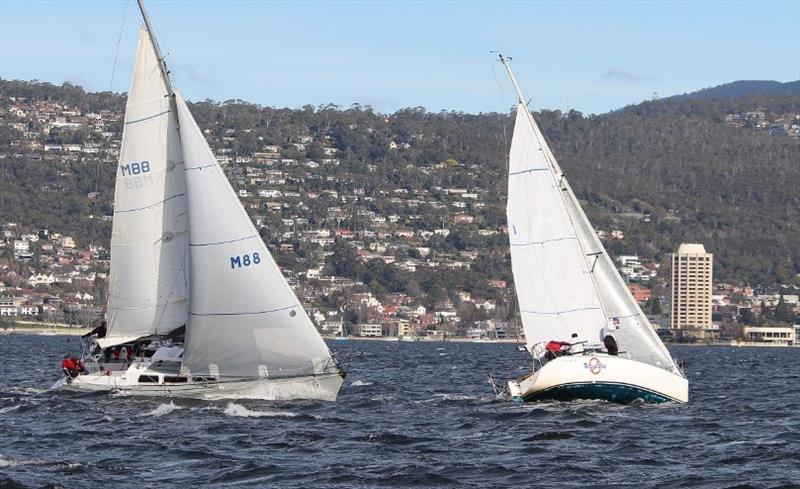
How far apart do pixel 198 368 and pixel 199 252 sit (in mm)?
2411

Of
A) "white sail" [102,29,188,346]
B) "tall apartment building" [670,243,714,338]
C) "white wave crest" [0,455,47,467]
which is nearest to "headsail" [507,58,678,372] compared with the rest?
"white sail" [102,29,188,346]

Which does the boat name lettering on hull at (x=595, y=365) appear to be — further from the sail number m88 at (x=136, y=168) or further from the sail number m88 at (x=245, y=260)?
the sail number m88 at (x=136, y=168)

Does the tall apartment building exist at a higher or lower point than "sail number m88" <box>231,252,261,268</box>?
higher

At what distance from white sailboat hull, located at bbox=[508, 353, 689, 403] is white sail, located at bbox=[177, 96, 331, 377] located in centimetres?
454

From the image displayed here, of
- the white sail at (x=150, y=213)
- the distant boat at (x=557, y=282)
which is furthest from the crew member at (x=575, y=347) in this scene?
the white sail at (x=150, y=213)

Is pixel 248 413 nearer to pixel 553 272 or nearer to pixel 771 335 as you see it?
pixel 553 272

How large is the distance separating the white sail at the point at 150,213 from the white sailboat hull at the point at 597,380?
313 inches

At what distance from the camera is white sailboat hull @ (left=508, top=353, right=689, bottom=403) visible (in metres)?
34.8

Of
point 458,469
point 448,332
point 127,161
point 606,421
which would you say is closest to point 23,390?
point 127,161

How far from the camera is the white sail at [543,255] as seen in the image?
3681 cm

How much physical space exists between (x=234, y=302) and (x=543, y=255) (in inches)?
265

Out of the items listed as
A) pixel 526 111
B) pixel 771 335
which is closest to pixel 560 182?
pixel 526 111

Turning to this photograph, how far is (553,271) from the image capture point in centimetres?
3712

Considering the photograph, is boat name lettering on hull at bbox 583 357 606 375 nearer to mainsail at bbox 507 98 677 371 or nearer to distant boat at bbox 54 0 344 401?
mainsail at bbox 507 98 677 371
